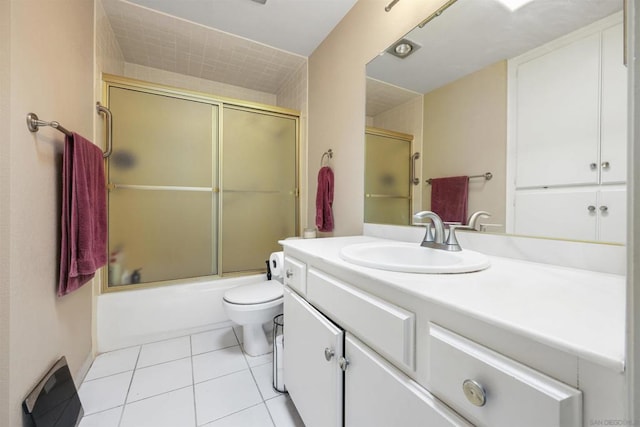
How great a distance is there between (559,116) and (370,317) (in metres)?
0.82

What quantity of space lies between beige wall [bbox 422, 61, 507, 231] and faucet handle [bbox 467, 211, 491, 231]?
0.6 inches

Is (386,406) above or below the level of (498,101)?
below

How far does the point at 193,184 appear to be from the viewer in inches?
77.6

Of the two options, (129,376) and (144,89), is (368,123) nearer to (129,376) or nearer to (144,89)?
(144,89)

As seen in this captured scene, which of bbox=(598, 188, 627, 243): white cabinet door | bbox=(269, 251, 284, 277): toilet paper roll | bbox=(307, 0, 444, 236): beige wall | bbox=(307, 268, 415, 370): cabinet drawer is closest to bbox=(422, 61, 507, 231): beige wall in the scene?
bbox=(598, 188, 627, 243): white cabinet door

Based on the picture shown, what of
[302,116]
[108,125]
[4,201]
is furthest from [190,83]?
[4,201]

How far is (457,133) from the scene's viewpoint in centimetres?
104

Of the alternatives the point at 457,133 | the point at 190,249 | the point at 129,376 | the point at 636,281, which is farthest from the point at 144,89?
the point at 636,281

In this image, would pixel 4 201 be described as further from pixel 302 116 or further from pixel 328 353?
pixel 302 116

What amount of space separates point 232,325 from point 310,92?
2.07 m

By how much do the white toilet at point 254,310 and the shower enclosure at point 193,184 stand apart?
51 cm

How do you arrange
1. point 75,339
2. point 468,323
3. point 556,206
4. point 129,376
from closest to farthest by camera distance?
point 468,323 → point 556,206 → point 75,339 → point 129,376

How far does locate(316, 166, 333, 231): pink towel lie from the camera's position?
182cm

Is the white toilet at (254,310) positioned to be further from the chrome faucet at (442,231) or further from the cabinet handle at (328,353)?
the chrome faucet at (442,231)
